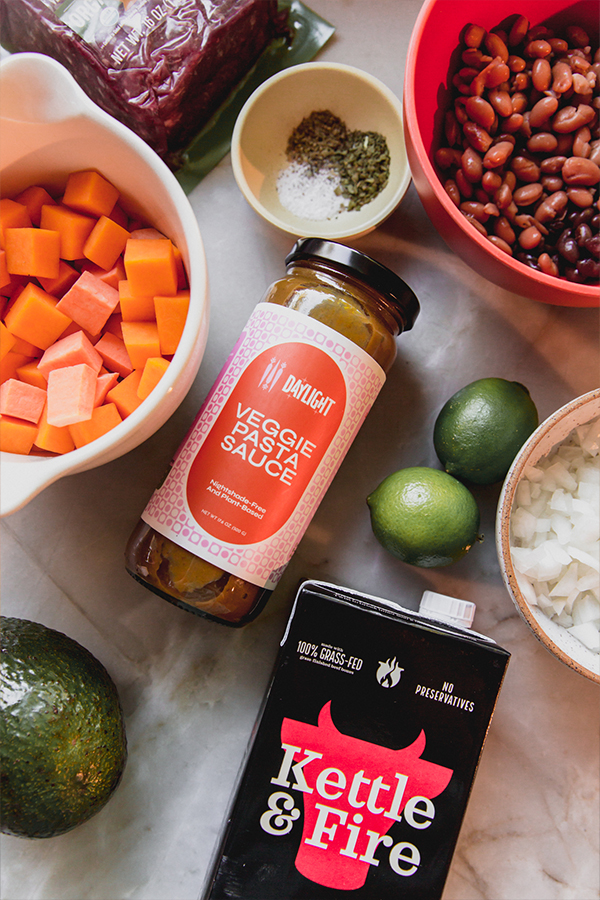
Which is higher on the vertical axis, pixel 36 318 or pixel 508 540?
pixel 36 318

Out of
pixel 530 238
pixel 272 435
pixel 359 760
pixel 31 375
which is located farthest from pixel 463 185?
pixel 359 760

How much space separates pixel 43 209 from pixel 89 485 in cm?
43

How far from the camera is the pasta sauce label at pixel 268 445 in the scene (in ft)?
2.70

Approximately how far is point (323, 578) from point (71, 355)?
53cm

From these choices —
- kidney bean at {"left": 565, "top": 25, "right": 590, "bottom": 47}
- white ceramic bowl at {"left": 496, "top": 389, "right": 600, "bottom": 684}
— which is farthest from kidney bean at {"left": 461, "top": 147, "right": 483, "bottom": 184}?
white ceramic bowl at {"left": 496, "top": 389, "right": 600, "bottom": 684}

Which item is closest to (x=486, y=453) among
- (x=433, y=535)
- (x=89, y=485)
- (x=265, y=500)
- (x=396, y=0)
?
(x=433, y=535)

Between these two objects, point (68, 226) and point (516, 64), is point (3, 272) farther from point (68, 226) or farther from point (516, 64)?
point (516, 64)

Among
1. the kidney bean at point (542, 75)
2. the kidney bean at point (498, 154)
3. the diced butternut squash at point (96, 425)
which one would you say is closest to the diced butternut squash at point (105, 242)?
the diced butternut squash at point (96, 425)

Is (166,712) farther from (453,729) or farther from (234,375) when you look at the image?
(234,375)

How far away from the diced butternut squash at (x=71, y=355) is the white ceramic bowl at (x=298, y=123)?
36 cm

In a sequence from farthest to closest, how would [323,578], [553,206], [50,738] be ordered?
[323,578] < [553,206] < [50,738]

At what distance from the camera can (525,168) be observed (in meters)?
0.88

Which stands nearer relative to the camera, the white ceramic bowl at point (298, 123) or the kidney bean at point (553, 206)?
the kidney bean at point (553, 206)

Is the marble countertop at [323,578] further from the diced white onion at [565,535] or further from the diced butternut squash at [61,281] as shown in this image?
the diced butternut squash at [61,281]
